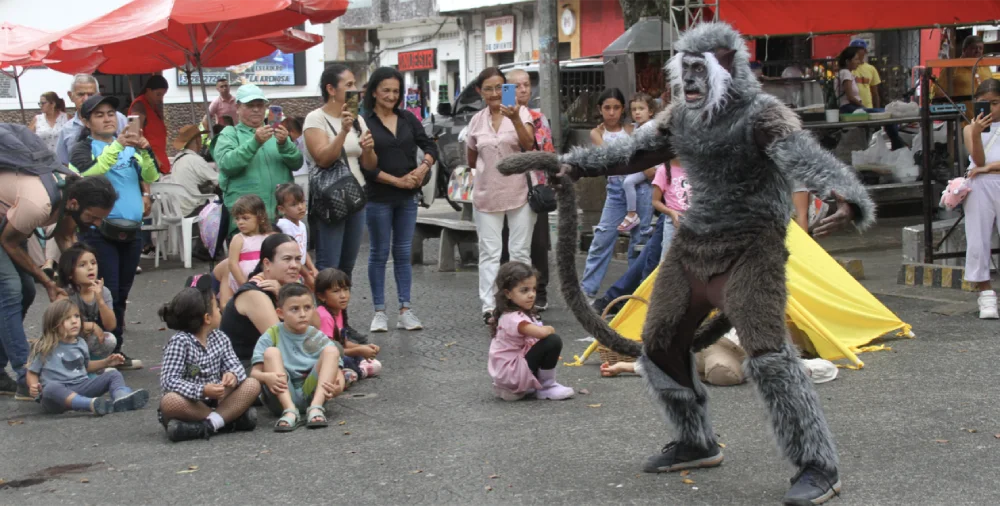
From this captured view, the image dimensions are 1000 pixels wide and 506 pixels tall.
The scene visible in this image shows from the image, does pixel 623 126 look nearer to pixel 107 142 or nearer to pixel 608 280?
pixel 608 280

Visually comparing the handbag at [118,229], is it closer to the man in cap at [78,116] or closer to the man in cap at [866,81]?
the man in cap at [78,116]

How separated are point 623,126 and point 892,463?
5.62 m

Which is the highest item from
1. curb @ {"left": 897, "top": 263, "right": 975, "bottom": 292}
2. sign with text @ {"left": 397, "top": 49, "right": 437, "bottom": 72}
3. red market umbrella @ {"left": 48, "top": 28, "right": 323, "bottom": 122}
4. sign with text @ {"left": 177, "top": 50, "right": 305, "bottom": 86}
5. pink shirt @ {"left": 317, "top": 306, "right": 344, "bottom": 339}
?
sign with text @ {"left": 397, "top": 49, "right": 437, "bottom": 72}

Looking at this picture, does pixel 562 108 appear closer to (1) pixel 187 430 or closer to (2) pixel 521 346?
(2) pixel 521 346

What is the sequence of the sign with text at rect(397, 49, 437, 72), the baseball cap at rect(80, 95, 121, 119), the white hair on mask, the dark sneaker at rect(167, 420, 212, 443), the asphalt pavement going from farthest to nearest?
the sign with text at rect(397, 49, 437, 72), the baseball cap at rect(80, 95, 121, 119), the dark sneaker at rect(167, 420, 212, 443), the asphalt pavement, the white hair on mask

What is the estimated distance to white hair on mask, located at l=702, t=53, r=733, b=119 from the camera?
4723 millimetres

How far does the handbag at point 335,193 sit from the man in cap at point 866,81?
10529 millimetres

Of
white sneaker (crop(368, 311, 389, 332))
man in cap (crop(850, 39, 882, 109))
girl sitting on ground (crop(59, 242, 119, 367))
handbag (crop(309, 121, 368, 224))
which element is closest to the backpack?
girl sitting on ground (crop(59, 242, 119, 367))

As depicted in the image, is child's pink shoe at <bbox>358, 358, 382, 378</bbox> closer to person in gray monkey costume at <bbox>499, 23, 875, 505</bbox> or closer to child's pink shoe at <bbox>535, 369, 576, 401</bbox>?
child's pink shoe at <bbox>535, 369, 576, 401</bbox>

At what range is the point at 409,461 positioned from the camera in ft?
17.7

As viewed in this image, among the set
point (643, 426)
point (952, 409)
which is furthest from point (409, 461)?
point (952, 409)

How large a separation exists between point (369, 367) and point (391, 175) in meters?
1.76

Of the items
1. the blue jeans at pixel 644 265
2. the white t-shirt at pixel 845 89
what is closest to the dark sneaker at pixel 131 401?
the blue jeans at pixel 644 265

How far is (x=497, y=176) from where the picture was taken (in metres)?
8.67
